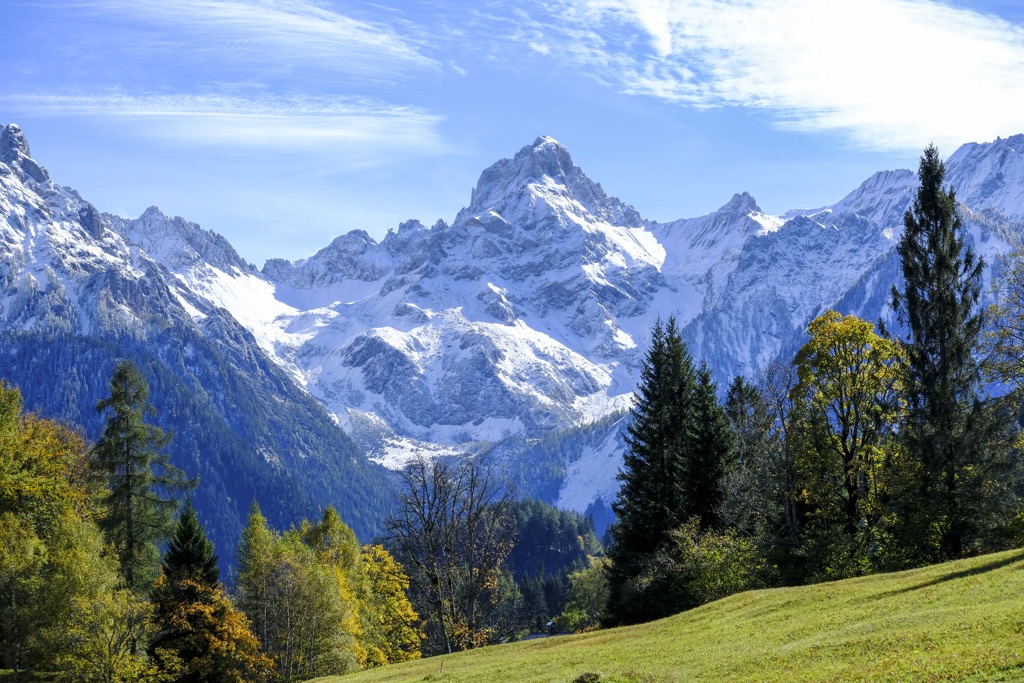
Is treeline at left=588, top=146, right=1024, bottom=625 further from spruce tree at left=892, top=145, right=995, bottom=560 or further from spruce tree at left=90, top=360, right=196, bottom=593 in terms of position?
spruce tree at left=90, top=360, right=196, bottom=593

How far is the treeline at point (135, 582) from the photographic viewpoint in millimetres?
52719

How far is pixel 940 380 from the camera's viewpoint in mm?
48812

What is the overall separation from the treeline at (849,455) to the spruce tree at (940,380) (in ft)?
0.25

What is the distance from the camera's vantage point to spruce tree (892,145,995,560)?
154ft

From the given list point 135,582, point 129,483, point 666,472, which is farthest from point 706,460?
point 135,582

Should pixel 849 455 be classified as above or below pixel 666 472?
below

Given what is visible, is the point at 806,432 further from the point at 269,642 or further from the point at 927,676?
the point at 269,642

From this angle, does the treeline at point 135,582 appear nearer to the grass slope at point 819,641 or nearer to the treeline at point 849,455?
the grass slope at point 819,641

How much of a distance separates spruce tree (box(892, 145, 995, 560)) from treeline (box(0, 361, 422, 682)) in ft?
131

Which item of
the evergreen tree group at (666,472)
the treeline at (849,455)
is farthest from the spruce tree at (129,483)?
the treeline at (849,455)

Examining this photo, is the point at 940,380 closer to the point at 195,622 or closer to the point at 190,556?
the point at 195,622

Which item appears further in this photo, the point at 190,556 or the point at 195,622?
the point at 190,556

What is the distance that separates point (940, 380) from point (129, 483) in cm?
5158

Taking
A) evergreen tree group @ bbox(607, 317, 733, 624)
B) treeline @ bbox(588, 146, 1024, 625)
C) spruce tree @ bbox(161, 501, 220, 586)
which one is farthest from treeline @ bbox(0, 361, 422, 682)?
treeline @ bbox(588, 146, 1024, 625)
